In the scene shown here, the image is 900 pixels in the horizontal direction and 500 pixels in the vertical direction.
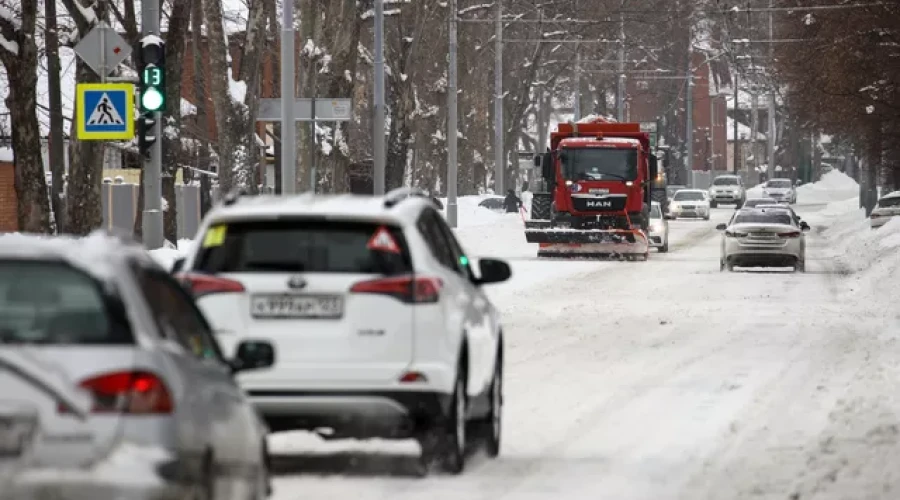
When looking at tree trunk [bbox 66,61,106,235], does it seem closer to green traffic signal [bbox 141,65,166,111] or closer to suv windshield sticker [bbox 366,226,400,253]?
green traffic signal [bbox 141,65,166,111]

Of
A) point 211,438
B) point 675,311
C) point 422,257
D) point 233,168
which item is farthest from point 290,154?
point 211,438

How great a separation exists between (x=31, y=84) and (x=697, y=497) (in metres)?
25.1

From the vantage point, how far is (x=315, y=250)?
10.9m

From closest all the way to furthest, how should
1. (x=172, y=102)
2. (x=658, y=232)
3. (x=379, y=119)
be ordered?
(x=172, y=102) → (x=379, y=119) → (x=658, y=232)

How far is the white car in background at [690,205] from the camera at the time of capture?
3290 inches

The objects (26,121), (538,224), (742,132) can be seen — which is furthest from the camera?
(742,132)

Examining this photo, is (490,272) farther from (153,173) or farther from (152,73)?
(153,173)

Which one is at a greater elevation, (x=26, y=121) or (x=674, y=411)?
(x=26, y=121)

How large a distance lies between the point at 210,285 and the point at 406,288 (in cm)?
102

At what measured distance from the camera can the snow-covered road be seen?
10961 millimetres

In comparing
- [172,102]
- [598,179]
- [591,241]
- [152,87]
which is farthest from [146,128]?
[598,179]

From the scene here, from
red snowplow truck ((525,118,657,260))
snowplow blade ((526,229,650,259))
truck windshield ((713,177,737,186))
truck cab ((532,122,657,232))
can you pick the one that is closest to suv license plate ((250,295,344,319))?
snowplow blade ((526,229,650,259))

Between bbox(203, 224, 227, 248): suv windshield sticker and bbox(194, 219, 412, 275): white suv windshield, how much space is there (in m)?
0.03

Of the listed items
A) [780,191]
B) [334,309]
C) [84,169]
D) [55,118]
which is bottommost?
[780,191]
